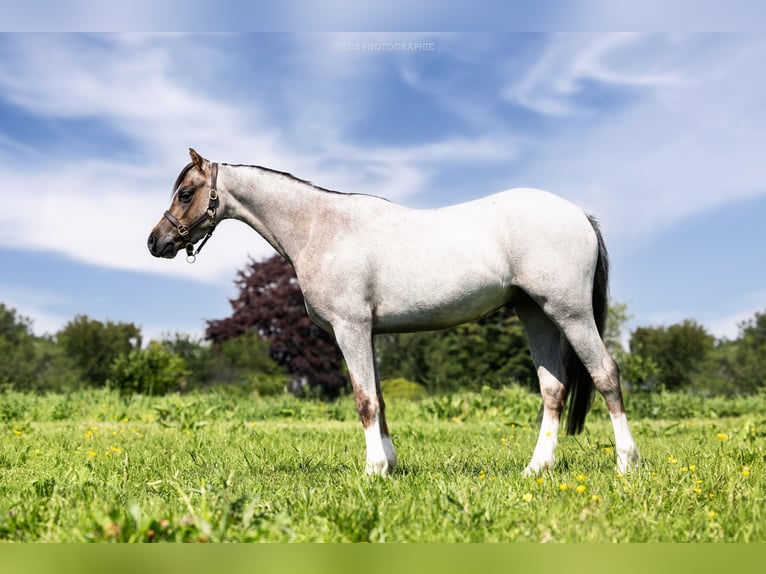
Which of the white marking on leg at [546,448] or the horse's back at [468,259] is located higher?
the horse's back at [468,259]

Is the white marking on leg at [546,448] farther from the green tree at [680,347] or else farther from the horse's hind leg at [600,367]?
the green tree at [680,347]

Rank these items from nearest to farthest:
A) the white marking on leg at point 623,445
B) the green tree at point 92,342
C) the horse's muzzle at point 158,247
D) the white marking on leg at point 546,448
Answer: the white marking on leg at point 623,445
the white marking on leg at point 546,448
the horse's muzzle at point 158,247
the green tree at point 92,342

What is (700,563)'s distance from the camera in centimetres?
178

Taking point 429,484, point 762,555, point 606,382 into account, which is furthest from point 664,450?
point 762,555

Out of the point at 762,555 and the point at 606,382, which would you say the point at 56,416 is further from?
the point at 762,555

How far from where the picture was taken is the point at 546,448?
15.7ft

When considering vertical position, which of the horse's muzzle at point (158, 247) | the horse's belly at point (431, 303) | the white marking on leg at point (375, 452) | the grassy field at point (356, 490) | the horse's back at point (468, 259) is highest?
the horse's muzzle at point (158, 247)

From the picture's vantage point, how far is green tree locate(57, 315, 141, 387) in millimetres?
31484

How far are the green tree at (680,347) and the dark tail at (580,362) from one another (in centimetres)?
3458

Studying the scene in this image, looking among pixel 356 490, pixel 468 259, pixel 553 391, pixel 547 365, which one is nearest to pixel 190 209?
pixel 468 259

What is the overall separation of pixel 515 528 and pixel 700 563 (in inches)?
41.5

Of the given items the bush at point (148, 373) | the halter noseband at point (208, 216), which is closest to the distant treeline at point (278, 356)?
the bush at point (148, 373)

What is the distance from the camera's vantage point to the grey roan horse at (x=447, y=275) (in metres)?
4.62

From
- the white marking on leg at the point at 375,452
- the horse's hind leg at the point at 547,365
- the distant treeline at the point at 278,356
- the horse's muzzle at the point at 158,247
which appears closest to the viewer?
the white marking on leg at the point at 375,452
